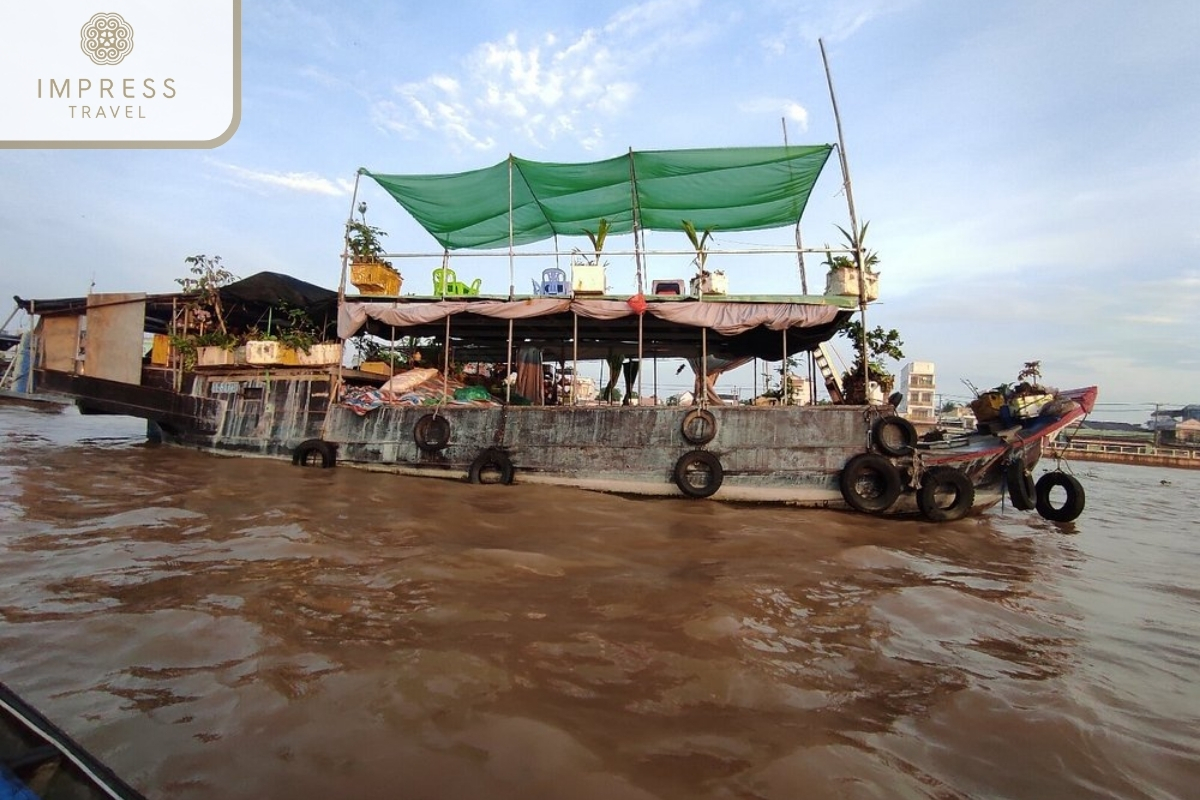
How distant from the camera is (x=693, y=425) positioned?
8.46 metres

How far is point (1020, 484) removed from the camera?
26.0 feet

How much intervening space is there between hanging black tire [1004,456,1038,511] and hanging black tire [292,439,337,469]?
10414 mm

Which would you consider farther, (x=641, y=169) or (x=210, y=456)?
(x=210, y=456)

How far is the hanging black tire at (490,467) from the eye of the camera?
8.87 m

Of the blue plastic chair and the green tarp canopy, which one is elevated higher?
the green tarp canopy

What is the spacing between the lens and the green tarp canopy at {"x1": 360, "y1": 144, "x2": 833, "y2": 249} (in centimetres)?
888

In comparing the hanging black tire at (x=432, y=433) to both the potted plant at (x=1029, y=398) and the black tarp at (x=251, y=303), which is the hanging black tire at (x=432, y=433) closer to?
the black tarp at (x=251, y=303)

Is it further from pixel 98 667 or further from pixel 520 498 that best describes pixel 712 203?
pixel 98 667

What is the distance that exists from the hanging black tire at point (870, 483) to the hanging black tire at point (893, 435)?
Answer: 167 mm

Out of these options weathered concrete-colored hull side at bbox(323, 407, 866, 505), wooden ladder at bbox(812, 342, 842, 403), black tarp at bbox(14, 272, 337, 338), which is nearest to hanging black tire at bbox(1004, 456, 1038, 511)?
weathered concrete-colored hull side at bbox(323, 407, 866, 505)

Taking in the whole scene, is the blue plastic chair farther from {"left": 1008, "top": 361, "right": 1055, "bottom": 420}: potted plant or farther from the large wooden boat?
{"left": 1008, "top": 361, "right": 1055, "bottom": 420}: potted plant

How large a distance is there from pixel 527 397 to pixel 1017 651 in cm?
832

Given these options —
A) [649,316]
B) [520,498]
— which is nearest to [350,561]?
[520,498]

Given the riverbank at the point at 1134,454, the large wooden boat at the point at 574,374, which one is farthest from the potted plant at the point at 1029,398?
→ the riverbank at the point at 1134,454
